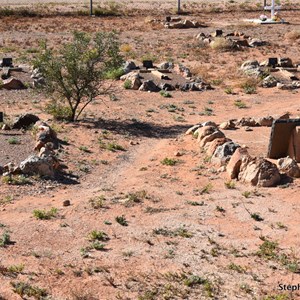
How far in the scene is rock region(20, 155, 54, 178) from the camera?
15.5 m

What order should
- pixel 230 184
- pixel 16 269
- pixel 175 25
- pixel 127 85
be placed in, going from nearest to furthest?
pixel 16 269, pixel 230 184, pixel 127 85, pixel 175 25

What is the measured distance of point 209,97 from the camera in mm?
25844

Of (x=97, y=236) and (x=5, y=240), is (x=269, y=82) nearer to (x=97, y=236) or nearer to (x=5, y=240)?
(x=97, y=236)

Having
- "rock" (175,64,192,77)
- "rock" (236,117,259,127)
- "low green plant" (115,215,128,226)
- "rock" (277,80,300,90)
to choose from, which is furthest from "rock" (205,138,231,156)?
"rock" (175,64,192,77)

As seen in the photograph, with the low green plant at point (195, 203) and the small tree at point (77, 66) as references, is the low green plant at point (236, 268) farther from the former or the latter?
the small tree at point (77, 66)

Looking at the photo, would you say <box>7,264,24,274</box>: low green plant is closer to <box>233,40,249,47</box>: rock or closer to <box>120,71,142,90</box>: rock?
<box>120,71,142,90</box>: rock

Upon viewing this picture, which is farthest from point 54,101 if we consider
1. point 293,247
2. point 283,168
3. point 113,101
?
point 293,247

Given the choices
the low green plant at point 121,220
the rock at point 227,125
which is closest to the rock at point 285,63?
the rock at point 227,125

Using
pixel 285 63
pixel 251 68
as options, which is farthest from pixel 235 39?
pixel 251 68

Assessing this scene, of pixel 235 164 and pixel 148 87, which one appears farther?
pixel 148 87

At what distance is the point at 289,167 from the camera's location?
50.2 ft

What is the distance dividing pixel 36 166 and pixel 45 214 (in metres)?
2.53

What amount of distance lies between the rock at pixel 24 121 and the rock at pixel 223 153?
240 inches

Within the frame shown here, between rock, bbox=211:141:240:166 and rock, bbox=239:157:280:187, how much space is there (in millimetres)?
1178
